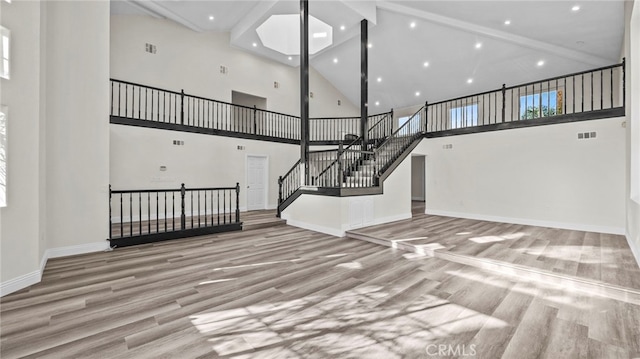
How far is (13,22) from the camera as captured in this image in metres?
3.01

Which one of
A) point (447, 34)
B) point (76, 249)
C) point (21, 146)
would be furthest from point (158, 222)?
point (447, 34)

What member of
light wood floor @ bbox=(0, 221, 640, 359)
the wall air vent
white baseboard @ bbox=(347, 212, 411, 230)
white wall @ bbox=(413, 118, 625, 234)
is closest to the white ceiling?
the wall air vent

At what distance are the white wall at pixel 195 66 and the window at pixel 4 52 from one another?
5311 mm

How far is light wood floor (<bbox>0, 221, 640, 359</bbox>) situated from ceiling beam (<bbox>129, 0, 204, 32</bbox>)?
7621mm

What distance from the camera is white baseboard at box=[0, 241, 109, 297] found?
289cm

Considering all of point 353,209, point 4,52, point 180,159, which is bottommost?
point 353,209

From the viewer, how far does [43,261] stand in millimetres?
3637

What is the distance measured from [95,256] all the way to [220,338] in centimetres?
358

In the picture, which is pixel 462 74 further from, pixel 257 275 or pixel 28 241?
pixel 28 241

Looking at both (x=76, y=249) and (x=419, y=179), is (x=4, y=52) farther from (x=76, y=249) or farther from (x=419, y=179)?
(x=419, y=179)

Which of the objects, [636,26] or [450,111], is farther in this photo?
[450,111]

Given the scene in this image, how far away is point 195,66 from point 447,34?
8.48 m

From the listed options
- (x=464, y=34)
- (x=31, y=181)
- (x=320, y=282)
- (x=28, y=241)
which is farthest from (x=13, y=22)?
(x=464, y=34)

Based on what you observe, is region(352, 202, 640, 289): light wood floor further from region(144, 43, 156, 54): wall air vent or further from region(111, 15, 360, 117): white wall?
region(144, 43, 156, 54): wall air vent
